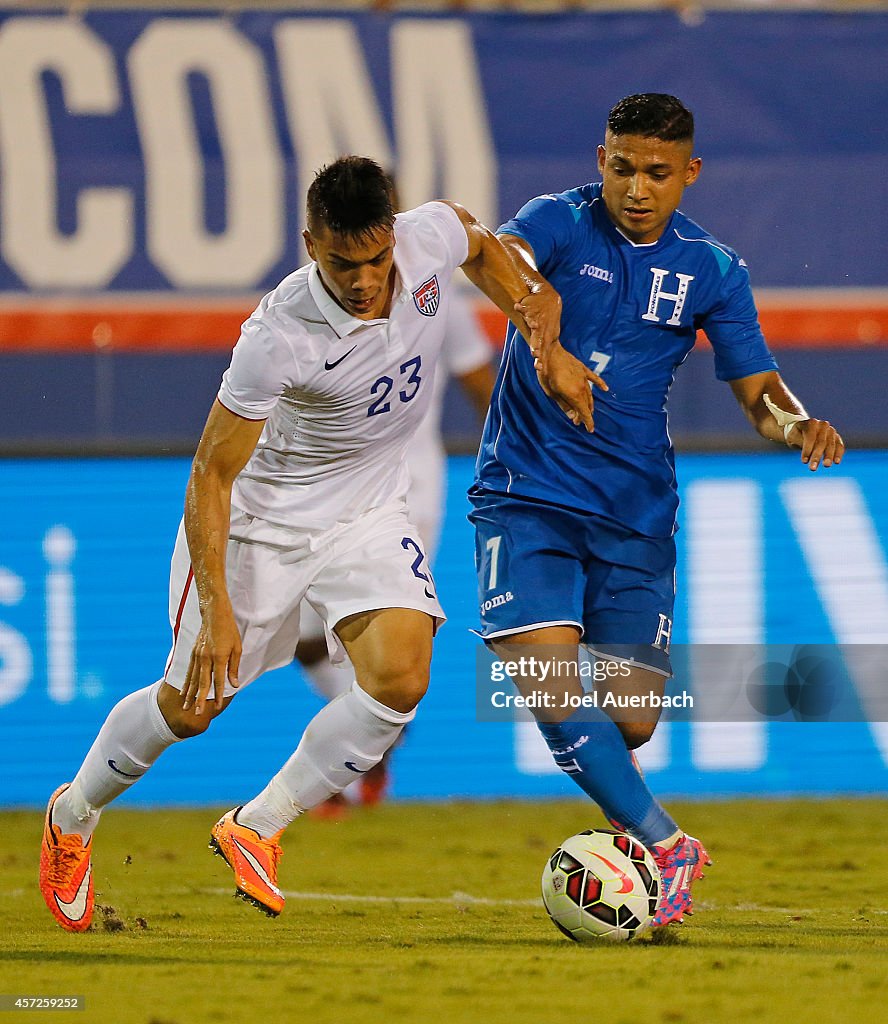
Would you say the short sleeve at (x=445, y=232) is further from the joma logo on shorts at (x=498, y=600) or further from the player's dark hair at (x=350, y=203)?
the joma logo on shorts at (x=498, y=600)

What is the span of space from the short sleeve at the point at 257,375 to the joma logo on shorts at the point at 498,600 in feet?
2.94

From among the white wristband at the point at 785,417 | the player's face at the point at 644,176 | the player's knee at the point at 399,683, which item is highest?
the player's face at the point at 644,176

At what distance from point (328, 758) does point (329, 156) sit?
626cm

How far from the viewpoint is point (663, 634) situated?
5066 millimetres

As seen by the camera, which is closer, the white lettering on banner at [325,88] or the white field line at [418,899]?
the white field line at [418,899]

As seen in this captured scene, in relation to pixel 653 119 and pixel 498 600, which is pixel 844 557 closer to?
pixel 498 600

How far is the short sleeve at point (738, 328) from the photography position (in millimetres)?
5027

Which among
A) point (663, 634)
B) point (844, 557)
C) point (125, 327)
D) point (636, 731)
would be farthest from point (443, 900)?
point (125, 327)

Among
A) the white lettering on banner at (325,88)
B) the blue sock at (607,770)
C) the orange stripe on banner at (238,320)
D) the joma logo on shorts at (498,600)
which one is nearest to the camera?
the blue sock at (607,770)

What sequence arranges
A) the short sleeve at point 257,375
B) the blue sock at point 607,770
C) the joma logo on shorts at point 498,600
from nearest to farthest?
the short sleeve at point 257,375 → the blue sock at point 607,770 → the joma logo on shorts at point 498,600

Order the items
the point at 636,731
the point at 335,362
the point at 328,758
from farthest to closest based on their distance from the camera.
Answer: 1. the point at 636,731
2. the point at 328,758
3. the point at 335,362

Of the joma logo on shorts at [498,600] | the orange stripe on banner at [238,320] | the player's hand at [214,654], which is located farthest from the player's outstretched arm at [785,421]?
the orange stripe on banner at [238,320]

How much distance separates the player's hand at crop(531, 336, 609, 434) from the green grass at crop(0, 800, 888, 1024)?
1.37 m

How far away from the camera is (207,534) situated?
4484 millimetres
